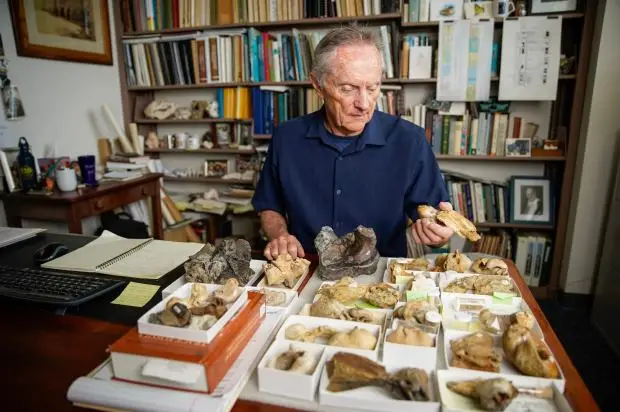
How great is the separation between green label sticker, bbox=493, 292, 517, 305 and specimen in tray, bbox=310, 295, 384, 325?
0.92 feet

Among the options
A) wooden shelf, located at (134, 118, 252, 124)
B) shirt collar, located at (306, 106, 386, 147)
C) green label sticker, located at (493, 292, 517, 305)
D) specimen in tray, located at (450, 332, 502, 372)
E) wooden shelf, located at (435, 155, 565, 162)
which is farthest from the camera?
wooden shelf, located at (134, 118, 252, 124)

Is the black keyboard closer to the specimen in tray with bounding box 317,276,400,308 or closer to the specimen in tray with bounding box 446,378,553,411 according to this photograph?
the specimen in tray with bounding box 317,276,400,308

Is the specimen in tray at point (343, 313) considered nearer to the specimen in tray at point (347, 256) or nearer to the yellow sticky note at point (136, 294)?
the specimen in tray at point (347, 256)

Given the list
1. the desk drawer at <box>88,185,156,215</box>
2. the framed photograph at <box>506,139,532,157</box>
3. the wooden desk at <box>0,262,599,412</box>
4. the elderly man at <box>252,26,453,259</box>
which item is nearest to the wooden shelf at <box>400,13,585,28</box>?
the framed photograph at <box>506,139,532,157</box>

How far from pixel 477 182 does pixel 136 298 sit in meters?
2.61

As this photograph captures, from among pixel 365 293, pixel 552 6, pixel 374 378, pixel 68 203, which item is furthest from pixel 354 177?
pixel 552 6

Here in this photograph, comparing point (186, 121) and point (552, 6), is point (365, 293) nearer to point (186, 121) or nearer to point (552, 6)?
point (552, 6)

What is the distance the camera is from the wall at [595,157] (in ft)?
8.16

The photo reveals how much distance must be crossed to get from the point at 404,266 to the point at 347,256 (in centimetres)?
17

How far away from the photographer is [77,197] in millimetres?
2309

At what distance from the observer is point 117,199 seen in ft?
8.79

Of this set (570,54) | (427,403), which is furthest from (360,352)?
(570,54)

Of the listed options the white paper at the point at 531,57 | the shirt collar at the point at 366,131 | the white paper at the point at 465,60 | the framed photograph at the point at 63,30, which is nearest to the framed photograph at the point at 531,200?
the white paper at the point at 531,57

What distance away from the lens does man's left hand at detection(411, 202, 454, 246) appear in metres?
1.26
